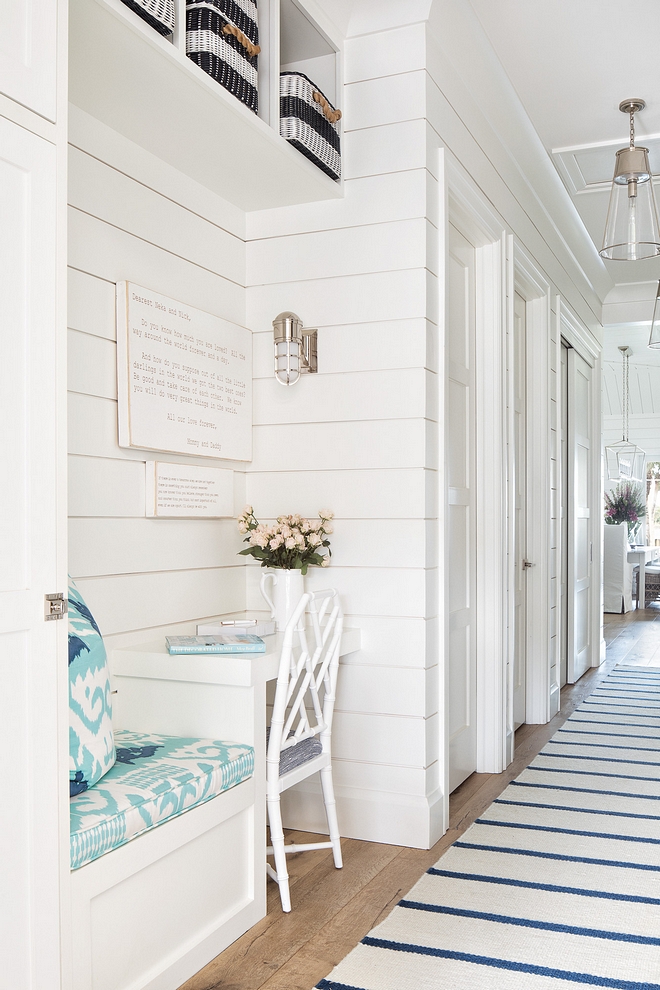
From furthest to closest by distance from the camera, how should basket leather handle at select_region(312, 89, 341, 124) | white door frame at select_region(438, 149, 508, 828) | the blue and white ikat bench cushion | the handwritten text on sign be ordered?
white door frame at select_region(438, 149, 508, 828) < basket leather handle at select_region(312, 89, 341, 124) < the handwritten text on sign < the blue and white ikat bench cushion

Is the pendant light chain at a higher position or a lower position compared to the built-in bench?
higher

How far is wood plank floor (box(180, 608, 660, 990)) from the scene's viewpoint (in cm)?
195

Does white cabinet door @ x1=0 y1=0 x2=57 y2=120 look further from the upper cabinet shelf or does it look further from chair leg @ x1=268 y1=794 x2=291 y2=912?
chair leg @ x1=268 y1=794 x2=291 y2=912

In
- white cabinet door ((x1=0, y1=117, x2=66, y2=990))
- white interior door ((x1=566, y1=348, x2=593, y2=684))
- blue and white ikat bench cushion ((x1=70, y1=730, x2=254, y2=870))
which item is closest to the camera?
white cabinet door ((x1=0, y1=117, x2=66, y2=990))

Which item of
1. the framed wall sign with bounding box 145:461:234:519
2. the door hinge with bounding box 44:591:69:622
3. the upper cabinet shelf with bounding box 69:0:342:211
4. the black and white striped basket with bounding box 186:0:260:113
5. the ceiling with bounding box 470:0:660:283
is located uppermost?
the ceiling with bounding box 470:0:660:283

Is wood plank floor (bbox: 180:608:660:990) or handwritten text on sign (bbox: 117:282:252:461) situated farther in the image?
handwritten text on sign (bbox: 117:282:252:461)

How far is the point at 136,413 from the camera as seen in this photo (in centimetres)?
240

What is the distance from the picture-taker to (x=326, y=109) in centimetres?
273

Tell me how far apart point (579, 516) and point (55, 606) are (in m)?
4.74

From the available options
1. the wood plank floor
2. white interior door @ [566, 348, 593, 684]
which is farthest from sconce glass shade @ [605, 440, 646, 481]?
the wood plank floor

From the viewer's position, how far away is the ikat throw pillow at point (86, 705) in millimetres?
1790

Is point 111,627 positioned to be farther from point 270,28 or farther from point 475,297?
point 475,297

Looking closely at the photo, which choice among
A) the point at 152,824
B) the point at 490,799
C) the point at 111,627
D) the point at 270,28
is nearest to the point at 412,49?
the point at 270,28

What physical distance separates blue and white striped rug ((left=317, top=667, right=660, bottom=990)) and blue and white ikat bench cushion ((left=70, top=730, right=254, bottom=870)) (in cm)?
51
